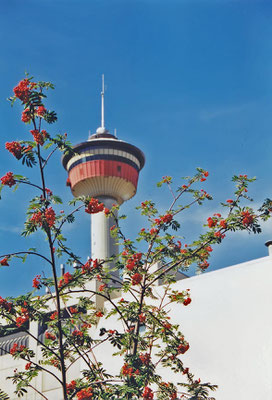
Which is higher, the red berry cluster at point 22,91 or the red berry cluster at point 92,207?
the red berry cluster at point 22,91

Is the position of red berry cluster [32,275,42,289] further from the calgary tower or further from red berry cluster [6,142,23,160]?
the calgary tower

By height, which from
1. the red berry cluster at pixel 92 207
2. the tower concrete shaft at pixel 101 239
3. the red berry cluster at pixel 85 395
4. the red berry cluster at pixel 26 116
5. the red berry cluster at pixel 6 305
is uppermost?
the tower concrete shaft at pixel 101 239

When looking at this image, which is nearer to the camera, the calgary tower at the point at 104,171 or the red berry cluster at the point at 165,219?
the red berry cluster at the point at 165,219

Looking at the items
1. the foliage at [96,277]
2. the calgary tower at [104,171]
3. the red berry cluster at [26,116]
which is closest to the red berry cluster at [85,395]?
the foliage at [96,277]

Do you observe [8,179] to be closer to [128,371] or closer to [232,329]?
[128,371]

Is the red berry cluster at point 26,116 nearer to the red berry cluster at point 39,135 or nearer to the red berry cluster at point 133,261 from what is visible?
the red berry cluster at point 39,135

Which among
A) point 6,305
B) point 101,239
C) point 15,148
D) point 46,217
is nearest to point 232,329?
point 6,305

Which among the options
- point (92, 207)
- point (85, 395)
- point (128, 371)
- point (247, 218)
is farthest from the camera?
point (247, 218)

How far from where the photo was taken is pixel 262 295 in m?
26.3

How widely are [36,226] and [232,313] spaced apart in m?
16.0

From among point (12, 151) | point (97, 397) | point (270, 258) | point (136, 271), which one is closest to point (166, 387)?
point (97, 397)

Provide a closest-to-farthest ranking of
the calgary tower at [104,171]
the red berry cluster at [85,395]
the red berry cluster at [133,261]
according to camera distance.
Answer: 1. the red berry cluster at [85,395]
2. the red berry cluster at [133,261]
3. the calgary tower at [104,171]

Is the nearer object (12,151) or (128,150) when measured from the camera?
(12,151)

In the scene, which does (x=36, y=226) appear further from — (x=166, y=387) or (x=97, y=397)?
(x=166, y=387)
